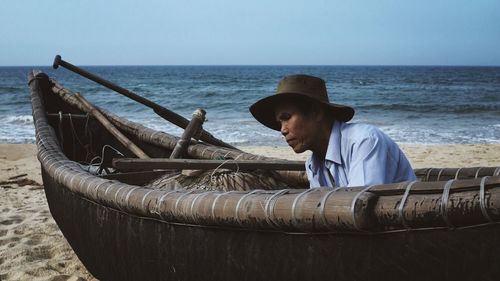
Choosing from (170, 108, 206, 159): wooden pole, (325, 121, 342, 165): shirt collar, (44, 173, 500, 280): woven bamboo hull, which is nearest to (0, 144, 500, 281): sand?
(44, 173, 500, 280): woven bamboo hull

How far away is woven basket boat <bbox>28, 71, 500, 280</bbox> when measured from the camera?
1462 millimetres

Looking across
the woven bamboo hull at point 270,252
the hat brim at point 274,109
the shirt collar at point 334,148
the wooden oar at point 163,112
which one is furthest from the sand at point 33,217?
the shirt collar at point 334,148

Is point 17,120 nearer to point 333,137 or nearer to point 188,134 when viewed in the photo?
point 188,134

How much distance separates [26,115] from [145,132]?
526 inches

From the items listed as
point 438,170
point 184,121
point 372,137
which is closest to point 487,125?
point 184,121

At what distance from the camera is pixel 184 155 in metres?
4.21

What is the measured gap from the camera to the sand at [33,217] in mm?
3463

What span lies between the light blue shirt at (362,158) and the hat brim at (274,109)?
4cm

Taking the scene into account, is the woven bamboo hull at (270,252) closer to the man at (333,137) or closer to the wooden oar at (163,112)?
the man at (333,137)

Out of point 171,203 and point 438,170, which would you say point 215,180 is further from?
point 438,170

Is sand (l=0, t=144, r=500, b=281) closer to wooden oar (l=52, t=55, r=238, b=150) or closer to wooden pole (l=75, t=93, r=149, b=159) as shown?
wooden pole (l=75, t=93, r=149, b=159)

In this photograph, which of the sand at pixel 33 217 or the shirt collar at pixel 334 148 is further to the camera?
the sand at pixel 33 217

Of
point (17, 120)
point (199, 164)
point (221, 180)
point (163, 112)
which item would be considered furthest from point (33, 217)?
point (17, 120)

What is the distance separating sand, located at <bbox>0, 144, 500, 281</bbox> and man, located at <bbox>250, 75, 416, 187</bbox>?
186 centimetres
